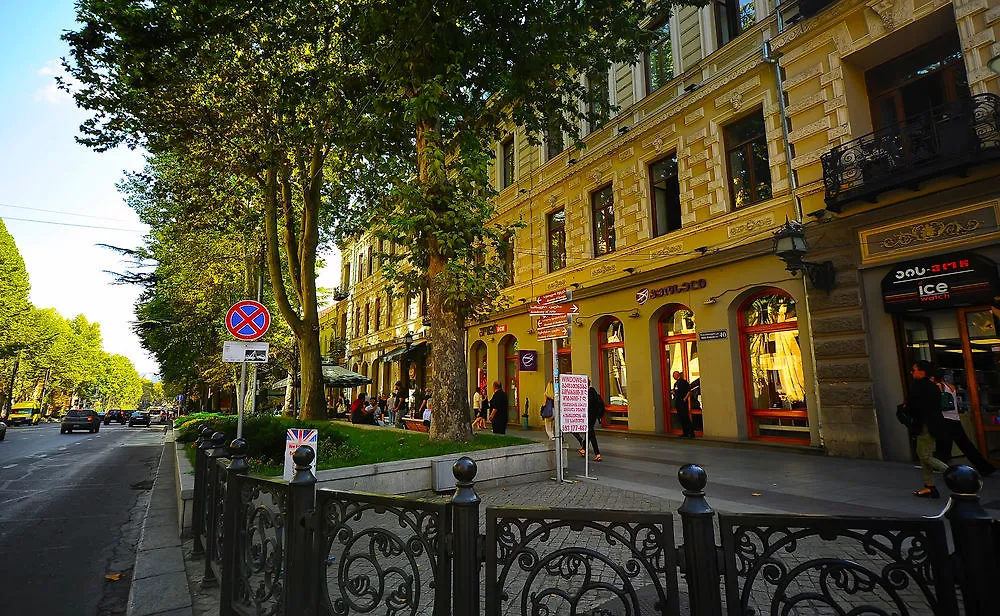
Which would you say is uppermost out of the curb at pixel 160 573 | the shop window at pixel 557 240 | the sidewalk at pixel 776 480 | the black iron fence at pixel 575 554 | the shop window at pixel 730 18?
the shop window at pixel 730 18

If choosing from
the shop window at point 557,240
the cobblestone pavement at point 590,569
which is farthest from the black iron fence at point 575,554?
the shop window at point 557,240

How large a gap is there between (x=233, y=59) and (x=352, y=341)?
27.2m

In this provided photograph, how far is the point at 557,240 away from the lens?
1886cm

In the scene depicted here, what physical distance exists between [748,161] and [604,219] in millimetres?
4996

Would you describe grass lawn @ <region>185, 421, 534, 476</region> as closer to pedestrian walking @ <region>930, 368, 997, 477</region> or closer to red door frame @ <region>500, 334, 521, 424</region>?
pedestrian walking @ <region>930, 368, 997, 477</region>

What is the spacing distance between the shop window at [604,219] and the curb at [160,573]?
520 inches

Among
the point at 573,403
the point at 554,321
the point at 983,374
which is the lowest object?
the point at 573,403

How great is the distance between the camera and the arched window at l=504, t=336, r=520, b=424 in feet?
67.1

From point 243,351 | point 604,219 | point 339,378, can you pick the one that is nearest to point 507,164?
point 604,219

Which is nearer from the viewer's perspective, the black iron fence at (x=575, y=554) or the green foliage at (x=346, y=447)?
the black iron fence at (x=575, y=554)

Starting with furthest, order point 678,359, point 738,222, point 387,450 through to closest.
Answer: point 678,359 → point 738,222 → point 387,450

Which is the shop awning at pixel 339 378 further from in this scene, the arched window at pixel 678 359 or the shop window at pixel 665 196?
the shop window at pixel 665 196

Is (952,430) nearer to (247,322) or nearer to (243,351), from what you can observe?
(243,351)

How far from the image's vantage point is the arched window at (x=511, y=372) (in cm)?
2045
